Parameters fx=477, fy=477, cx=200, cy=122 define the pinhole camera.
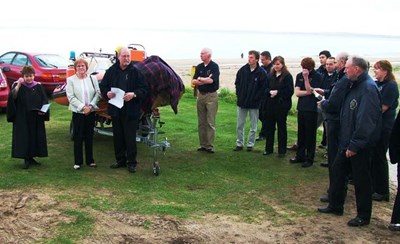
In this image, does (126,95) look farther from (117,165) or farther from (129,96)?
(117,165)

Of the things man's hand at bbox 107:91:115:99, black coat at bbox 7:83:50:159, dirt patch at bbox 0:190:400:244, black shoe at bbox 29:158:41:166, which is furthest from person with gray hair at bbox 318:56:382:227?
black shoe at bbox 29:158:41:166

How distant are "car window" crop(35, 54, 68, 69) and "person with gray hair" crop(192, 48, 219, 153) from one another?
7.24 meters

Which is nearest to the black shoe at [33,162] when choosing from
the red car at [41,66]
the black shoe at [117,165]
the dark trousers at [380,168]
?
the black shoe at [117,165]

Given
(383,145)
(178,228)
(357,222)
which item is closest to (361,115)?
(357,222)

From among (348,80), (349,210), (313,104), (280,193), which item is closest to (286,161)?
(313,104)

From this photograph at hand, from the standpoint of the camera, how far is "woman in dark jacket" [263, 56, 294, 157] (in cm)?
824

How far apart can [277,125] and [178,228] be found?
385cm

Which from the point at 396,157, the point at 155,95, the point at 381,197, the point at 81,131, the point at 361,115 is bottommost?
the point at 381,197

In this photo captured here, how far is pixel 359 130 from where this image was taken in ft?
17.0

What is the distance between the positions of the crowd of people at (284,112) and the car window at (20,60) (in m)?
7.96

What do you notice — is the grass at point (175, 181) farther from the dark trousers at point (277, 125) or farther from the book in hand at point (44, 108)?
the book in hand at point (44, 108)

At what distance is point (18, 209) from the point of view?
5.46 m

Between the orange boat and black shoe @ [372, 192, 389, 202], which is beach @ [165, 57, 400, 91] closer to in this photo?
the orange boat

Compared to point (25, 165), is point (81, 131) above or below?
above
